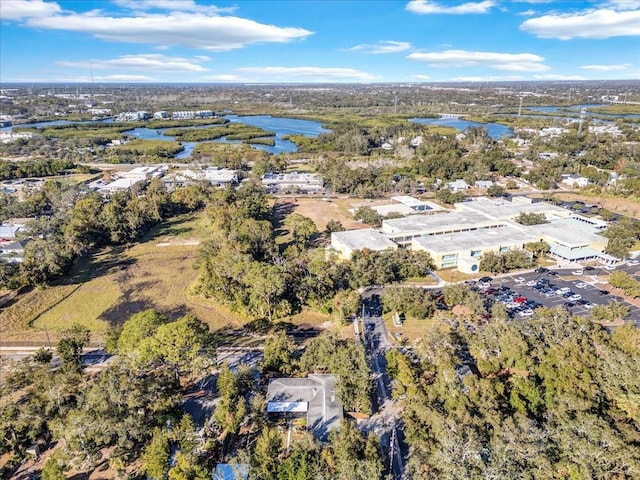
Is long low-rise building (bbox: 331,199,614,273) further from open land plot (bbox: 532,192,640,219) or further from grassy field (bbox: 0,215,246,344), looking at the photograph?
grassy field (bbox: 0,215,246,344)

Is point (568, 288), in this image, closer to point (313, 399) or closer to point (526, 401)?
point (526, 401)

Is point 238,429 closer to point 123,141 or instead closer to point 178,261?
point 178,261

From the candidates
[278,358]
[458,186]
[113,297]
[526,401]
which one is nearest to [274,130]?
[458,186]

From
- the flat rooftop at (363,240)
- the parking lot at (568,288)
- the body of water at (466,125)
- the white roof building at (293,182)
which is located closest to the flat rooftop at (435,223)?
the flat rooftop at (363,240)

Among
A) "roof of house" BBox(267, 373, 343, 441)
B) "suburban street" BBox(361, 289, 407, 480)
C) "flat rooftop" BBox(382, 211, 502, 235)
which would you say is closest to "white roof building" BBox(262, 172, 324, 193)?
"flat rooftop" BBox(382, 211, 502, 235)

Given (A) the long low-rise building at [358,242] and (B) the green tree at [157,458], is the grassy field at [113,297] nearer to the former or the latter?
(B) the green tree at [157,458]

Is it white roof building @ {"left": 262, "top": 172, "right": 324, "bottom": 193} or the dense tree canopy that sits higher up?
white roof building @ {"left": 262, "top": 172, "right": 324, "bottom": 193}

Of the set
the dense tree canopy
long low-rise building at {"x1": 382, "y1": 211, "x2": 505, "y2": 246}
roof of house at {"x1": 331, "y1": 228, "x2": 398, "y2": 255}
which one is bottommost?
the dense tree canopy
